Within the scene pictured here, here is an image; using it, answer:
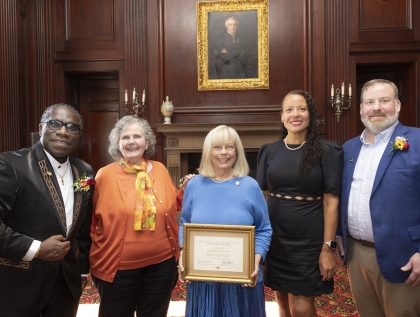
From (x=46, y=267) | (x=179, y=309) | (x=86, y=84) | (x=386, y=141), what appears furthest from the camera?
(x=86, y=84)

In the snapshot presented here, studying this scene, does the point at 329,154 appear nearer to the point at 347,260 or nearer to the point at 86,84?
the point at 347,260

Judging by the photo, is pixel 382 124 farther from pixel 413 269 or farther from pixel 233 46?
pixel 233 46

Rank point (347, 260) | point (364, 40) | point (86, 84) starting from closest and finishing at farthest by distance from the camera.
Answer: point (347, 260) < point (364, 40) < point (86, 84)

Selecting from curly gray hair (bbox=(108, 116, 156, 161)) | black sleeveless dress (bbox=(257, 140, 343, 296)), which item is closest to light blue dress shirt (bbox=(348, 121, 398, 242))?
black sleeveless dress (bbox=(257, 140, 343, 296))

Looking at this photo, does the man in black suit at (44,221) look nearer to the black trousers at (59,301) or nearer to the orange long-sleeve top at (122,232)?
the black trousers at (59,301)

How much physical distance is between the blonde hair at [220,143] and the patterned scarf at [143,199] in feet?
1.19

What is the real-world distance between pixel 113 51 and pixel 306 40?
3.15m

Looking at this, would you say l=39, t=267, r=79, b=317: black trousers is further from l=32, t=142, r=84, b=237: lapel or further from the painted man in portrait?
the painted man in portrait

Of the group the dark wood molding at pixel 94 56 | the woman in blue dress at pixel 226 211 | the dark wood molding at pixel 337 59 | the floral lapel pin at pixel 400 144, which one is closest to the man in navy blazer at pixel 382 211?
the floral lapel pin at pixel 400 144

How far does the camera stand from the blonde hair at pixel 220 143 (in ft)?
6.40

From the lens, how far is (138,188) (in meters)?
2.12

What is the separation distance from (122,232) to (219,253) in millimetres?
588

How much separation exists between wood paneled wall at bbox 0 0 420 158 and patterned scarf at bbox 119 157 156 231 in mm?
3793

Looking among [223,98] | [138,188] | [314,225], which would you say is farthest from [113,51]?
[314,225]
